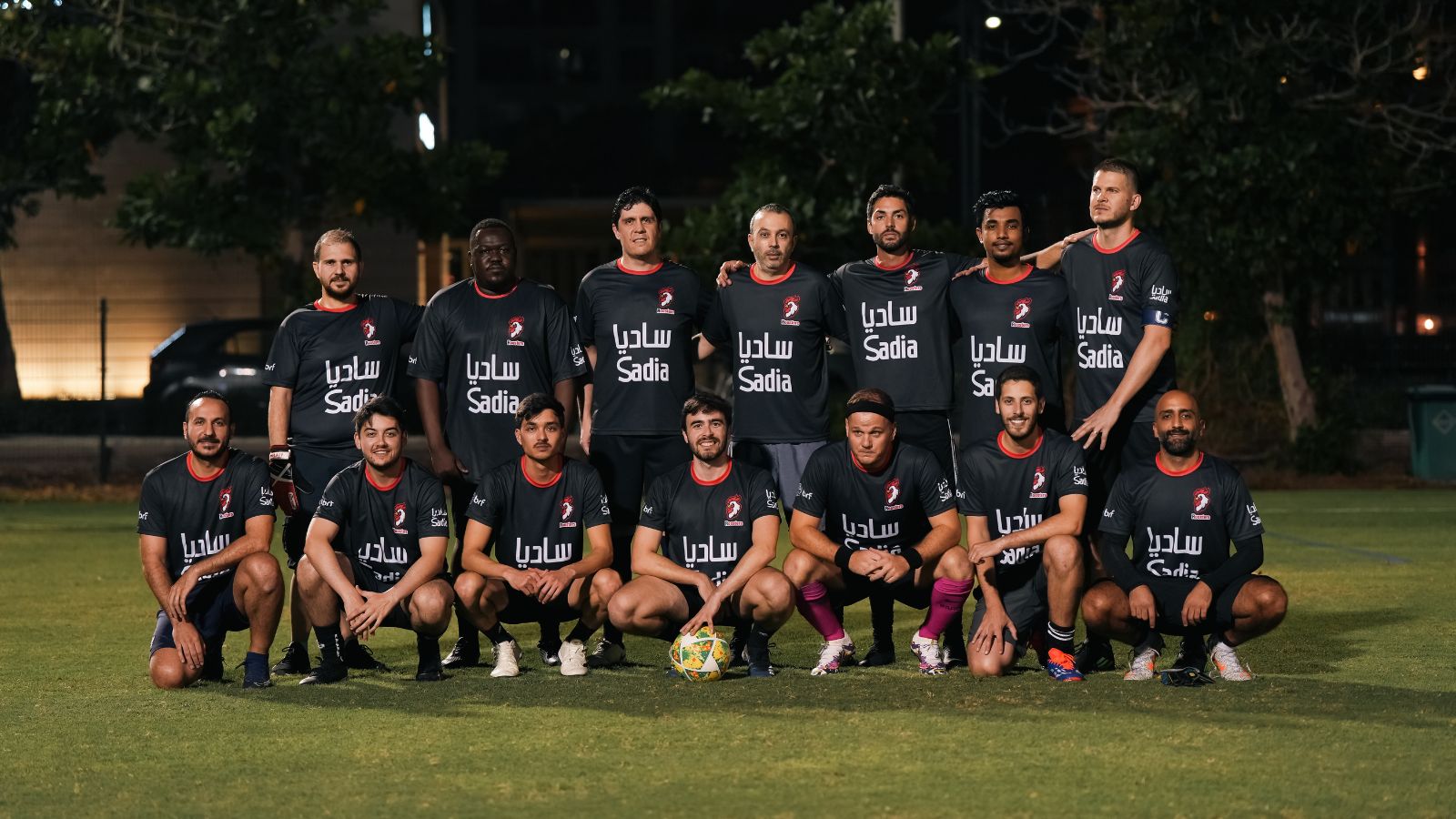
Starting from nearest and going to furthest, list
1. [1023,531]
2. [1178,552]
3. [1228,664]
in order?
1. [1228,664]
2. [1178,552]
3. [1023,531]

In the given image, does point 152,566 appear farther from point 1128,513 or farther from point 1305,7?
point 1305,7

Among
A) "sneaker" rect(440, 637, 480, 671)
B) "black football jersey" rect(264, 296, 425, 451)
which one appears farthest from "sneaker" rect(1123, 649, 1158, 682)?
"black football jersey" rect(264, 296, 425, 451)

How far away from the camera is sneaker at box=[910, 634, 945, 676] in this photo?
7773 millimetres

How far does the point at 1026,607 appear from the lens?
7828 mm

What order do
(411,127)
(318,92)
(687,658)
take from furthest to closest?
(411,127), (318,92), (687,658)

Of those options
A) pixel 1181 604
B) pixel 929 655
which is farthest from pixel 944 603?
pixel 1181 604

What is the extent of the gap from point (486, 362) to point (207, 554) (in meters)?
1.48

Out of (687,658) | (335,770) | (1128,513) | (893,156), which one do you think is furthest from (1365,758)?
(893,156)

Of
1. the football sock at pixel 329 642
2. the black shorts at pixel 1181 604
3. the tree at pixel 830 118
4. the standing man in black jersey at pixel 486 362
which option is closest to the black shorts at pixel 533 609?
the standing man in black jersey at pixel 486 362

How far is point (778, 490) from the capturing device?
8430 millimetres

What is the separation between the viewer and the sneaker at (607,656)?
26.6 feet

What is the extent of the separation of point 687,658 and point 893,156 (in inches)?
485

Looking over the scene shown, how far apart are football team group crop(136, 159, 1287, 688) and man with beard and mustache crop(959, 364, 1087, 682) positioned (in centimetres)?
1

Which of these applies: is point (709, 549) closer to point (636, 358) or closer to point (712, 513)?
point (712, 513)
